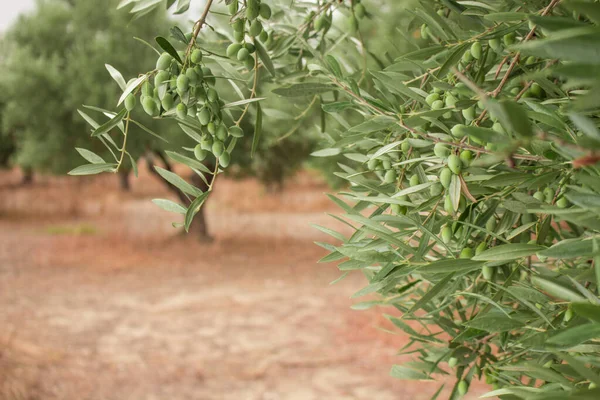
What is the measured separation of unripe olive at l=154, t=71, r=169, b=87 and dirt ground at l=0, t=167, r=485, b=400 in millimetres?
3443

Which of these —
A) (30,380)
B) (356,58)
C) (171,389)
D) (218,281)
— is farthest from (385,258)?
(218,281)

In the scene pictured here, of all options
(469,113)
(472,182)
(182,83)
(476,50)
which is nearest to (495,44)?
(476,50)

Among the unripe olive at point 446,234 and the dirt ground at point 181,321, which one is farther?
the dirt ground at point 181,321

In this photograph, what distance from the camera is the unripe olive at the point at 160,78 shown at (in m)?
0.90

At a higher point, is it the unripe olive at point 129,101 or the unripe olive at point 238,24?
the unripe olive at point 238,24

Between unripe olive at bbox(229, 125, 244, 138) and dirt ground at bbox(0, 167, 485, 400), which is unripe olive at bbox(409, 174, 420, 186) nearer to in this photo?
unripe olive at bbox(229, 125, 244, 138)

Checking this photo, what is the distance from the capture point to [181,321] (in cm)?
559

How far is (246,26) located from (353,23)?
442mm

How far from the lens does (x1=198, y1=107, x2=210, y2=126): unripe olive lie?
0.91 meters

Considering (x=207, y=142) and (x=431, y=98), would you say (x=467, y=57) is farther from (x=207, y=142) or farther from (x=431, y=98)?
(x=207, y=142)

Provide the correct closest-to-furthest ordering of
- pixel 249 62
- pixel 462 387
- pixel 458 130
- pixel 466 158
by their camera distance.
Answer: pixel 458 130, pixel 466 158, pixel 249 62, pixel 462 387

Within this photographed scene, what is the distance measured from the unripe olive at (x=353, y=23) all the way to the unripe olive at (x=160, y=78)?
0.68 m

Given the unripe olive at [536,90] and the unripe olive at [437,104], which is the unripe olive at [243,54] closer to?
the unripe olive at [437,104]

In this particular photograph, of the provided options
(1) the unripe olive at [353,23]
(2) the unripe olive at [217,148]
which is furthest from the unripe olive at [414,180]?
(1) the unripe olive at [353,23]
